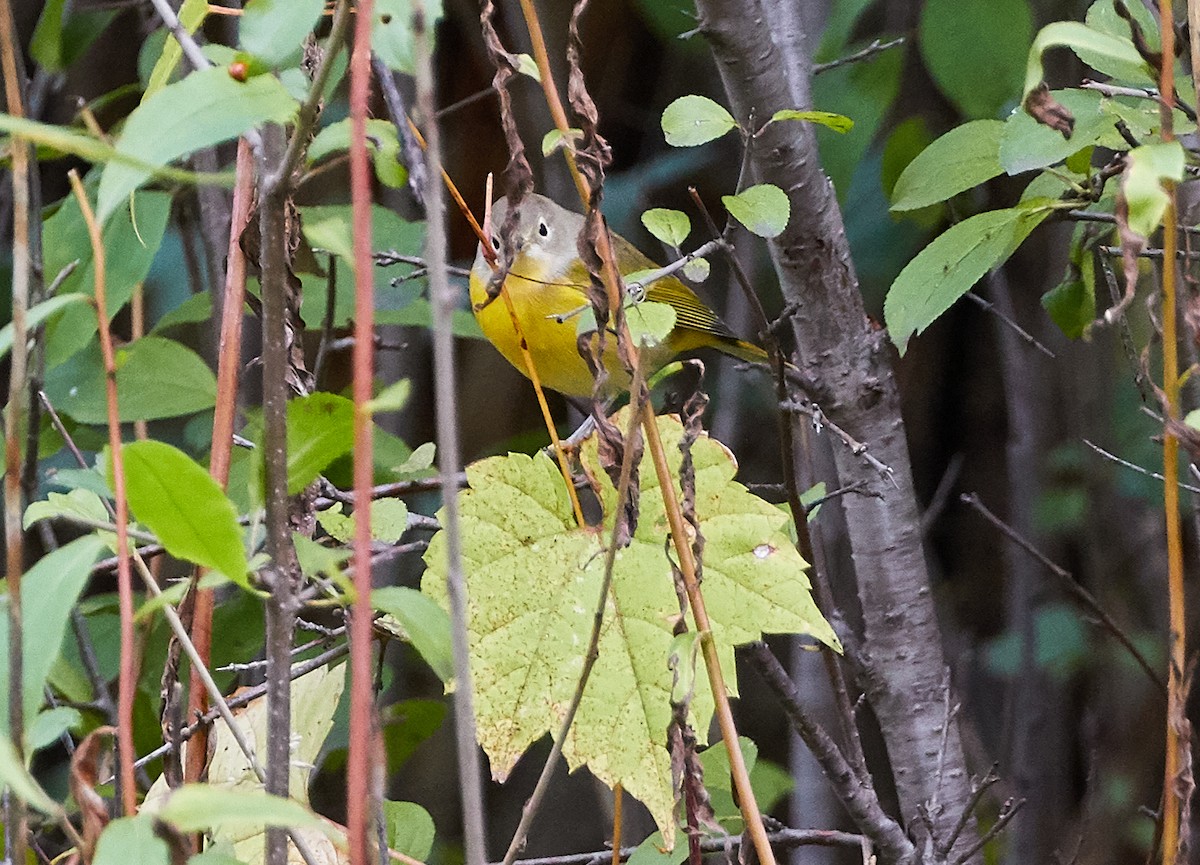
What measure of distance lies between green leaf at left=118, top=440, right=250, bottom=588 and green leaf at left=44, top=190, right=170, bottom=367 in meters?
0.77

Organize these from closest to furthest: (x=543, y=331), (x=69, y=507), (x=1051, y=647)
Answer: (x=69, y=507) → (x=543, y=331) → (x=1051, y=647)

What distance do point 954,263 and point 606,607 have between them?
0.44m

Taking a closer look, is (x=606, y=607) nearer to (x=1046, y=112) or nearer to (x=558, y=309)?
(x=1046, y=112)

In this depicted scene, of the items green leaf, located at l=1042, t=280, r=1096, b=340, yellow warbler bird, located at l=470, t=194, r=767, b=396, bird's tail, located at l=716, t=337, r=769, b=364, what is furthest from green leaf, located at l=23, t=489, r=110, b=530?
bird's tail, located at l=716, t=337, r=769, b=364

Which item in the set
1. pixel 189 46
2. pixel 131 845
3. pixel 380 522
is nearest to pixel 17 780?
pixel 131 845

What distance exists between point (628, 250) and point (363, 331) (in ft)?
8.40

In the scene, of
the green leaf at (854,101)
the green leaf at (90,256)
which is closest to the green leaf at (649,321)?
the green leaf at (90,256)

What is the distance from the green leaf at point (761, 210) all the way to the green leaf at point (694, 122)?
0.06m

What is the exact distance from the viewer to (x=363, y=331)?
501 mm

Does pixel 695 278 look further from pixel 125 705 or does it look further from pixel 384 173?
pixel 125 705

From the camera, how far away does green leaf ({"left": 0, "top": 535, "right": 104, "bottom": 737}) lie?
20.5 inches

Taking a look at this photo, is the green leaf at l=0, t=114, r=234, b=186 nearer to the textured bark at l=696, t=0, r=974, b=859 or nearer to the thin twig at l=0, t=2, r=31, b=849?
the thin twig at l=0, t=2, r=31, b=849

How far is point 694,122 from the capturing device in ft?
3.32

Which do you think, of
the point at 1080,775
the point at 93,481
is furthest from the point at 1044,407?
the point at 93,481
